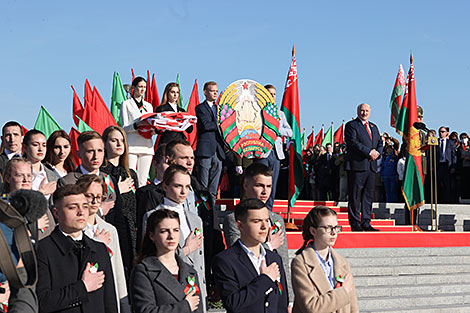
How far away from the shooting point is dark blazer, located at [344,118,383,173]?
34.7ft

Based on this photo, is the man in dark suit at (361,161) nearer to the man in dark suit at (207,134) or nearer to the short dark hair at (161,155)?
the man in dark suit at (207,134)

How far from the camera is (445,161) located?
16547mm

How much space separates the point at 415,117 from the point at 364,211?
7.81 feet

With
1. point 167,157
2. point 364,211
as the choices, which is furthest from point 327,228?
point 364,211

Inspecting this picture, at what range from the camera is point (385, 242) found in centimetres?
1020

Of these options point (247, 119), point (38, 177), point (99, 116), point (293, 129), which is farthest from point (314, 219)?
point (99, 116)

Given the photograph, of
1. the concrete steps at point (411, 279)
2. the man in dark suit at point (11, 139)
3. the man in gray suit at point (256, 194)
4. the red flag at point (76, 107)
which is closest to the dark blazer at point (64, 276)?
the man in gray suit at point (256, 194)

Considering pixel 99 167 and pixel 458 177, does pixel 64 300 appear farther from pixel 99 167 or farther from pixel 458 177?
pixel 458 177

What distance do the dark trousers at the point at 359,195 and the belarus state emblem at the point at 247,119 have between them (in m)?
2.04

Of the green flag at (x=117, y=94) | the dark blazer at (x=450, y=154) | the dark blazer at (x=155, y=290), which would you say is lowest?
the dark blazer at (x=155, y=290)

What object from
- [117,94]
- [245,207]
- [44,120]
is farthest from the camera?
[117,94]

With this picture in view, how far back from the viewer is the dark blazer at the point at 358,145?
10.6 metres

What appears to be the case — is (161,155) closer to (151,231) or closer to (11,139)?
(151,231)

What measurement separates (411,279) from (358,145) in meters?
2.22
